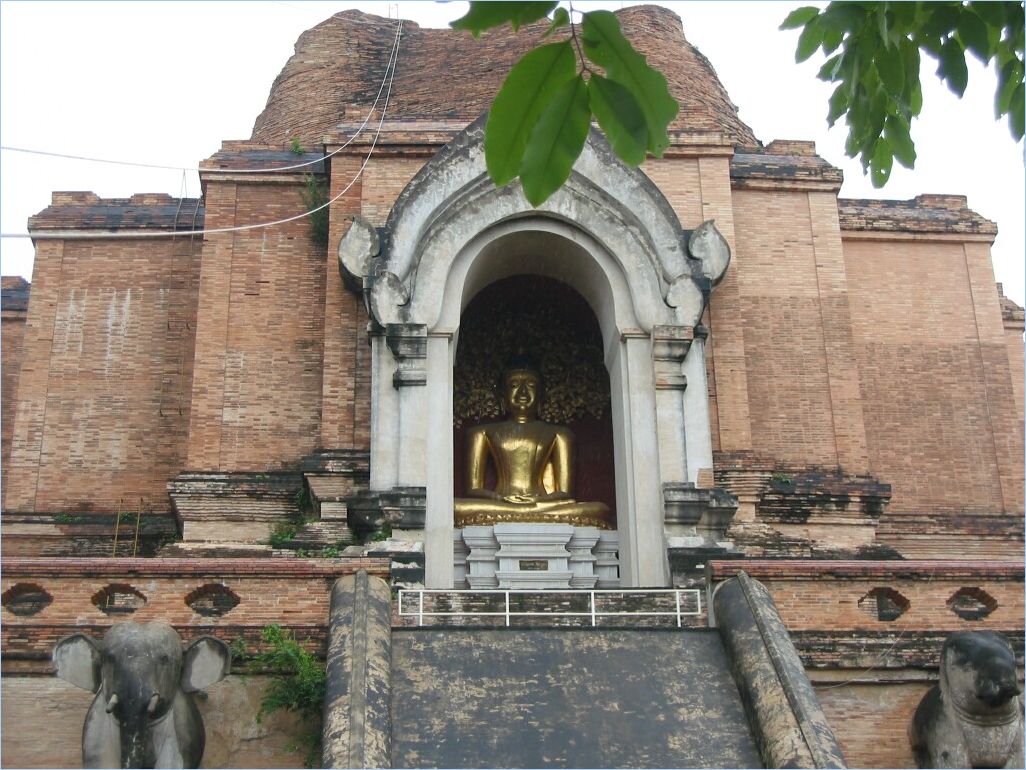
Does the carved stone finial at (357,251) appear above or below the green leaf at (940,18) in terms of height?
above

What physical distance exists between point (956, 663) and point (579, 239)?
695 cm

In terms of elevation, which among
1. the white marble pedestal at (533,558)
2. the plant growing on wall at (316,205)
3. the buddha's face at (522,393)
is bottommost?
the white marble pedestal at (533,558)

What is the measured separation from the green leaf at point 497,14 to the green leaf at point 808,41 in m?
1.61

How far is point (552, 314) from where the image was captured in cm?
1769

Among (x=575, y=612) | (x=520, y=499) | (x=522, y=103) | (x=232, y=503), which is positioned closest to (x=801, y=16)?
(x=522, y=103)

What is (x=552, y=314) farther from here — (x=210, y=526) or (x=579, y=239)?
(x=210, y=526)

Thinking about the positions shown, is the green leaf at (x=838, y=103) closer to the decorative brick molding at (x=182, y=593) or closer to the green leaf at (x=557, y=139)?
the green leaf at (x=557, y=139)

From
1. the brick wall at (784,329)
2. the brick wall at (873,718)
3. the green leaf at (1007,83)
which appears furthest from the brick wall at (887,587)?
the green leaf at (1007,83)

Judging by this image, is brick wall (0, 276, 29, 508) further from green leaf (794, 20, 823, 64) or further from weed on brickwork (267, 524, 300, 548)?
green leaf (794, 20, 823, 64)

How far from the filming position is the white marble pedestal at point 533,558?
47.6 feet

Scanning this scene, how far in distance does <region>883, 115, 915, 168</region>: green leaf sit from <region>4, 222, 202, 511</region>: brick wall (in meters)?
12.0

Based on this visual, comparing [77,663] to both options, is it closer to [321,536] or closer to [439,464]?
[321,536]

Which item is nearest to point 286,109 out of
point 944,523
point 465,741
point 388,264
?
point 388,264

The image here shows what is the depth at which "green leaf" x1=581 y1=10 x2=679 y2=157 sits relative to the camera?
4.36 metres
